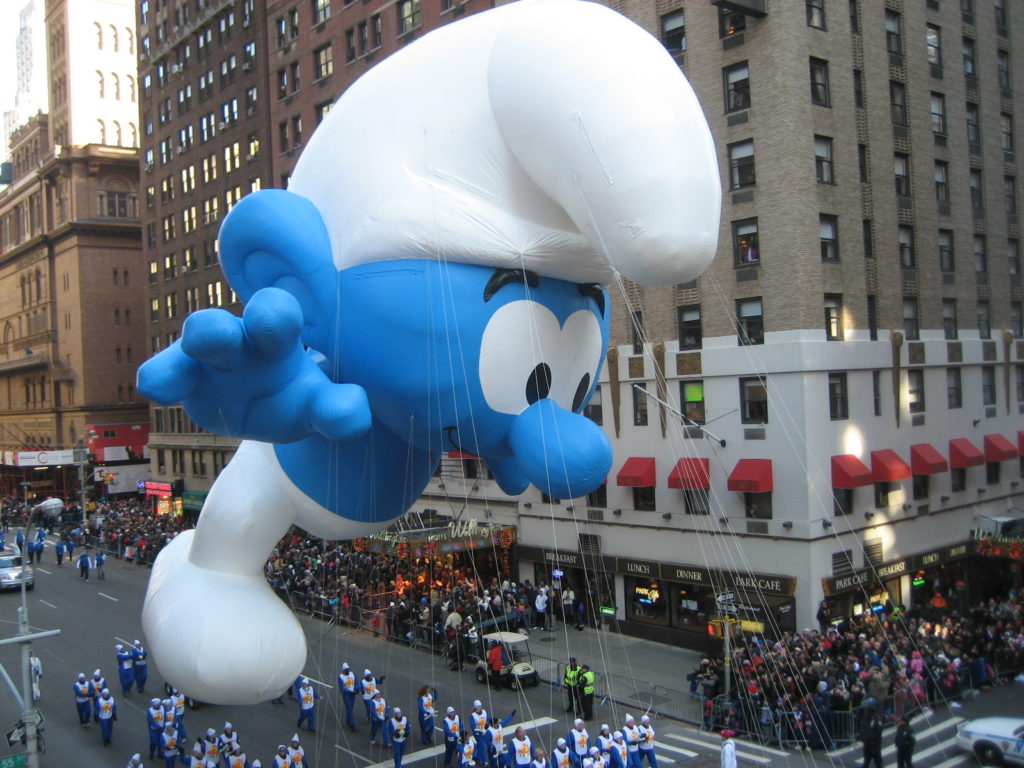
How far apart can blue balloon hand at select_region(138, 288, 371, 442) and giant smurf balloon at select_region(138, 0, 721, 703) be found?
1cm

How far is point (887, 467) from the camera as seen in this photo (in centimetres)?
2106

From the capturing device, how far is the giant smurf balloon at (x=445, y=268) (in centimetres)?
564

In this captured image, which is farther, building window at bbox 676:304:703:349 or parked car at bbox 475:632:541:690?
building window at bbox 676:304:703:349

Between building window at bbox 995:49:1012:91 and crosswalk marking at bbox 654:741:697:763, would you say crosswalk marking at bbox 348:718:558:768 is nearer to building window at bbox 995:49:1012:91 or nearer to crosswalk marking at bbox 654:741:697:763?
crosswalk marking at bbox 654:741:697:763

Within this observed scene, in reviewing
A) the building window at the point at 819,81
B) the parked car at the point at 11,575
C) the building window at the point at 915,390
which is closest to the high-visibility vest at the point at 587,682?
the building window at the point at 915,390

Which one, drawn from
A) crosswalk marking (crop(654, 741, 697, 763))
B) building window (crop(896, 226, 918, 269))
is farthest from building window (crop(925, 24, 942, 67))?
crosswalk marking (crop(654, 741, 697, 763))

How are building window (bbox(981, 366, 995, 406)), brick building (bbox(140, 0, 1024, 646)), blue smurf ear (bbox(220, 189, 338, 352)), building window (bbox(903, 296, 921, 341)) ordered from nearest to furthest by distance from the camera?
blue smurf ear (bbox(220, 189, 338, 352)) → brick building (bbox(140, 0, 1024, 646)) → building window (bbox(903, 296, 921, 341)) → building window (bbox(981, 366, 995, 406))

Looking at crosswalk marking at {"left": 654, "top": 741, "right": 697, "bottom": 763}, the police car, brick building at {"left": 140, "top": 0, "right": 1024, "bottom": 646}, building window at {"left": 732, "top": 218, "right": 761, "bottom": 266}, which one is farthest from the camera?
building window at {"left": 732, "top": 218, "right": 761, "bottom": 266}

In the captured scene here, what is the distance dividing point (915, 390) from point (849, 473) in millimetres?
4660

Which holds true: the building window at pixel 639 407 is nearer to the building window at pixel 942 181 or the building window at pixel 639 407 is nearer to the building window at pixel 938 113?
the building window at pixel 942 181

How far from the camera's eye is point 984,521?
2505cm

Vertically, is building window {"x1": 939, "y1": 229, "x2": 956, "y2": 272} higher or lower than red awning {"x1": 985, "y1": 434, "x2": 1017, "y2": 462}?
higher

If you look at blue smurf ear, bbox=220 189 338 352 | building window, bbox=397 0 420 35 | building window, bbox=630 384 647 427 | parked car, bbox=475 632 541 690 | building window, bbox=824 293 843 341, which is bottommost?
parked car, bbox=475 632 541 690

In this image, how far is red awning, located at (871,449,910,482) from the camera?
20.9 meters
